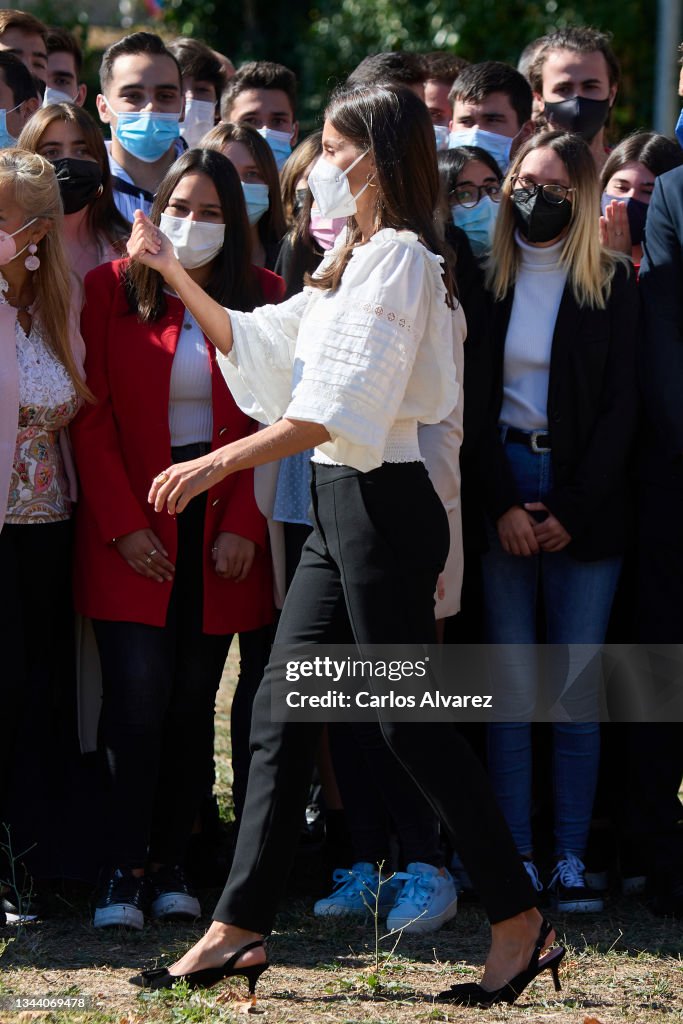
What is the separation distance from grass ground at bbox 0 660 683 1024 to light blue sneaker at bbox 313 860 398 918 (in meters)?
0.06

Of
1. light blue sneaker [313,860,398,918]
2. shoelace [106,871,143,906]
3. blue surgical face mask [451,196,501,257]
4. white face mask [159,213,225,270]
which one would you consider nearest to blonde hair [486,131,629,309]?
blue surgical face mask [451,196,501,257]

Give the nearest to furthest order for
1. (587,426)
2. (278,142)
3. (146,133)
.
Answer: (587,426) < (146,133) < (278,142)

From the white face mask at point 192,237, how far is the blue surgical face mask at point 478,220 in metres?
0.96

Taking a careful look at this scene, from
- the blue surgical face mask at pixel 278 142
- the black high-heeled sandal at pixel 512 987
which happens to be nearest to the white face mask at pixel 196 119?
the blue surgical face mask at pixel 278 142

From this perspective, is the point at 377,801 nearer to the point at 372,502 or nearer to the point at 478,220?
the point at 372,502

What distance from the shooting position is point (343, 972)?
3695 millimetres

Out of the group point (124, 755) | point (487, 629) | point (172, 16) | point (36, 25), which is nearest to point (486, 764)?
point (487, 629)

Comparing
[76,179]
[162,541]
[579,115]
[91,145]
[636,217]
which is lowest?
[162,541]

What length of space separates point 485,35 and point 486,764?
1041 centimetres

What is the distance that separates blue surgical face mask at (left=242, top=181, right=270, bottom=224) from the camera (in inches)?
198

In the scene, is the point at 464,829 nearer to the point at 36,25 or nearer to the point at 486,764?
the point at 486,764

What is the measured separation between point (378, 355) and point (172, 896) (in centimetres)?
183

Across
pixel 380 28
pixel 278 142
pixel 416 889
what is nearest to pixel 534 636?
pixel 416 889

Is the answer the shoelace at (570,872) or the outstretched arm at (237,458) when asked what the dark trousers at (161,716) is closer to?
the outstretched arm at (237,458)
